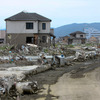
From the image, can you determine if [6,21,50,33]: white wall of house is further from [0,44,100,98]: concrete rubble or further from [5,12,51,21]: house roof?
[0,44,100,98]: concrete rubble

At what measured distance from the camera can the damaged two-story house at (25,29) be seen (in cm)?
3309

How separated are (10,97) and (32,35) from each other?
24.7 m

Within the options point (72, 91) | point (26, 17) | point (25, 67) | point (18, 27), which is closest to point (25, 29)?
point (18, 27)

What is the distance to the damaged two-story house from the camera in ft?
109

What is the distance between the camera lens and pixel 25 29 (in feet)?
109

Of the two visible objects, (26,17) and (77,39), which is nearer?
(26,17)

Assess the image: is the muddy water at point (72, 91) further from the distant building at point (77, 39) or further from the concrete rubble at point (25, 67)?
the distant building at point (77, 39)

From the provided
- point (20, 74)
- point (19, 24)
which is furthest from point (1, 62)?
point (19, 24)

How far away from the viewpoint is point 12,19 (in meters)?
32.8

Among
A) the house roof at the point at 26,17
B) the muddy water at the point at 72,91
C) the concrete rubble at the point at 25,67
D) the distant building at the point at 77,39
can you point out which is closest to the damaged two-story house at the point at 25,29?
the house roof at the point at 26,17

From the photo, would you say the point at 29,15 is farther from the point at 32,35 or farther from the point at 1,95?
the point at 1,95

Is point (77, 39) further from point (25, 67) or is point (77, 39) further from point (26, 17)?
point (25, 67)

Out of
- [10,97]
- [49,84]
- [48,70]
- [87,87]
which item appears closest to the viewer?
[10,97]

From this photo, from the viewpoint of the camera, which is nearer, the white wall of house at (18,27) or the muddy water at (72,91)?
the muddy water at (72,91)
